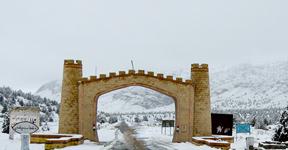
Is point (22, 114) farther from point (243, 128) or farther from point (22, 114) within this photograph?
point (243, 128)

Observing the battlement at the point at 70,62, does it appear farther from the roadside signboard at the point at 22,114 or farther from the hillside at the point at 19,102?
the hillside at the point at 19,102

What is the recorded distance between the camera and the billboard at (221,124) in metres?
33.4

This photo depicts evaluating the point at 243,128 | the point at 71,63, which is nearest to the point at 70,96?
the point at 71,63

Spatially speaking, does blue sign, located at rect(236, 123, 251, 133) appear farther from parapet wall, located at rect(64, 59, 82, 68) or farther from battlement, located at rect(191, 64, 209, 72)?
parapet wall, located at rect(64, 59, 82, 68)

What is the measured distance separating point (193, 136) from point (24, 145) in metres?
18.0

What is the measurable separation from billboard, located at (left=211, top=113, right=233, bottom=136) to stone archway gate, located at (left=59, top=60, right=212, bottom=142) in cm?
244

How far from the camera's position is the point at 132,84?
31.0 meters

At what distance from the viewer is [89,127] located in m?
30.9

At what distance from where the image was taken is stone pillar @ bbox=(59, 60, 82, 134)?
3120 cm

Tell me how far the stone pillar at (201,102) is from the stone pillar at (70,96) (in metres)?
8.71

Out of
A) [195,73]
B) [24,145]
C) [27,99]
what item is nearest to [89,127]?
[195,73]

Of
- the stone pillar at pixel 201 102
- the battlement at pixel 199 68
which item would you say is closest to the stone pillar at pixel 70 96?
the battlement at pixel 199 68

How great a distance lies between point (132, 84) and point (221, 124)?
8195 mm

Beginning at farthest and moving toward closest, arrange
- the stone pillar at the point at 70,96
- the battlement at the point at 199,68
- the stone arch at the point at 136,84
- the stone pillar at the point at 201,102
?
the battlement at the point at 199,68, the stone pillar at the point at 201,102, the stone pillar at the point at 70,96, the stone arch at the point at 136,84
